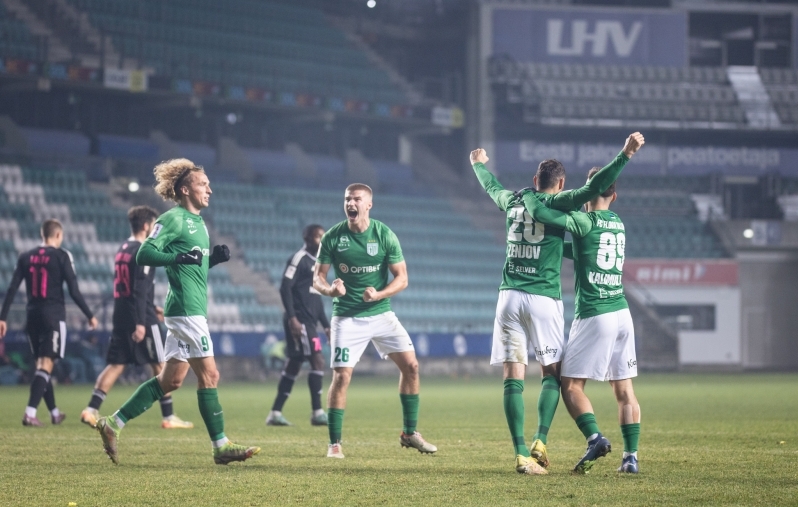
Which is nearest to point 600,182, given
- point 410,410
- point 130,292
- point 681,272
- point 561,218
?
point 561,218

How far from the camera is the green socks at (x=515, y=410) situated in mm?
8562

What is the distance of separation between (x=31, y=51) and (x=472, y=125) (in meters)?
16.1

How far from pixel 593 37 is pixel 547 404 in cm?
3640

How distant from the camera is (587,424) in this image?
8.59 m

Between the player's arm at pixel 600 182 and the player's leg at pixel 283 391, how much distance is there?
19.5 feet

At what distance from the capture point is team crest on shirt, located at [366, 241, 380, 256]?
990 centimetres

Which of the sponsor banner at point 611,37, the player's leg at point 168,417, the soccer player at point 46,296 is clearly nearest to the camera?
the player's leg at point 168,417

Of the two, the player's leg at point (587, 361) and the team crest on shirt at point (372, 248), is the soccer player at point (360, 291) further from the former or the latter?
the player's leg at point (587, 361)

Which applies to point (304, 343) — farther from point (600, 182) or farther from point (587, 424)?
point (600, 182)

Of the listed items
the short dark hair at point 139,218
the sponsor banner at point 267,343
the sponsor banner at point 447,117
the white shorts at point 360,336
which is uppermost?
the sponsor banner at point 447,117

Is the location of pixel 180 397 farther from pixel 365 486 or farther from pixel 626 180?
pixel 626 180

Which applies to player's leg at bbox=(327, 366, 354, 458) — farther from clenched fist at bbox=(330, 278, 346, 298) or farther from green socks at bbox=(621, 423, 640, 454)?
green socks at bbox=(621, 423, 640, 454)

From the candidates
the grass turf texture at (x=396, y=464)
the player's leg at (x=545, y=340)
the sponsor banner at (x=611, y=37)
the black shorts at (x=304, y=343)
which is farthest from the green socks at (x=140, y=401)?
the sponsor banner at (x=611, y=37)

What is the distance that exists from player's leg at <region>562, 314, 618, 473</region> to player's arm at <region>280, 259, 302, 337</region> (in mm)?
5620
